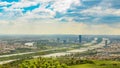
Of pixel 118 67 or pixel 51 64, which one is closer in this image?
pixel 51 64

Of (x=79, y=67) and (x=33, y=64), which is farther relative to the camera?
(x=79, y=67)

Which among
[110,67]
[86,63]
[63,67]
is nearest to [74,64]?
[86,63]

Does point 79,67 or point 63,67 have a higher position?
point 63,67

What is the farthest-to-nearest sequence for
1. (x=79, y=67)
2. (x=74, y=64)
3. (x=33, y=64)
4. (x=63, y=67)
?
(x=74, y=64) < (x=79, y=67) < (x=63, y=67) < (x=33, y=64)

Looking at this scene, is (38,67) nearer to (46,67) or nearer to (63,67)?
(46,67)

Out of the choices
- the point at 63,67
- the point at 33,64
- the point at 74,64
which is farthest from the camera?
the point at 74,64

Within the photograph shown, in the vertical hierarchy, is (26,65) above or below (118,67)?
above

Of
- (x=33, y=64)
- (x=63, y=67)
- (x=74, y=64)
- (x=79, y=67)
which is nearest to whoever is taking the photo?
(x=33, y=64)

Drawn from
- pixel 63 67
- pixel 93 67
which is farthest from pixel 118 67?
pixel 63 67

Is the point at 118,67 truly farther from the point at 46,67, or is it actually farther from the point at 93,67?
the point at 46,67
